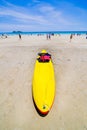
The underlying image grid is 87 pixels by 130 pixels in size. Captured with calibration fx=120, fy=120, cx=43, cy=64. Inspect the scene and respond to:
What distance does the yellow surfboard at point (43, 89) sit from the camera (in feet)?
18.0

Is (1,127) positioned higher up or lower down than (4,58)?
lower down

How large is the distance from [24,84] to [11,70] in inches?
98.0

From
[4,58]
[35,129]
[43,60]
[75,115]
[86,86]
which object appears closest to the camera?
[35,129]

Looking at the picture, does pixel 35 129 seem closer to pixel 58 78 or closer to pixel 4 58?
pixel 58 78

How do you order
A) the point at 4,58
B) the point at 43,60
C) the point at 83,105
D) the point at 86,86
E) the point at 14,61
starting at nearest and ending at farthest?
the point at 83,105, the point at 86,86, the point at 43,60, the point at 14,61, the point at 4,58

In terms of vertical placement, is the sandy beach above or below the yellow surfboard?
below

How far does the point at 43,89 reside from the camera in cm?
628

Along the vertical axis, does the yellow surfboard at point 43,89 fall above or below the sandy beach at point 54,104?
above

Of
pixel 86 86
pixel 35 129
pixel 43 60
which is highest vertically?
pixel 43 60

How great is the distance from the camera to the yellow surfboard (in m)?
5.48

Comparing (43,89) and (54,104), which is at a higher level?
(43,89)

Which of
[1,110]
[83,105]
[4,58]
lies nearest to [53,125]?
[83,105]

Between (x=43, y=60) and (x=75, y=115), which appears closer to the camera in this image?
(x=75, y=115)

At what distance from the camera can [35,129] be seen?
17.1 ft
